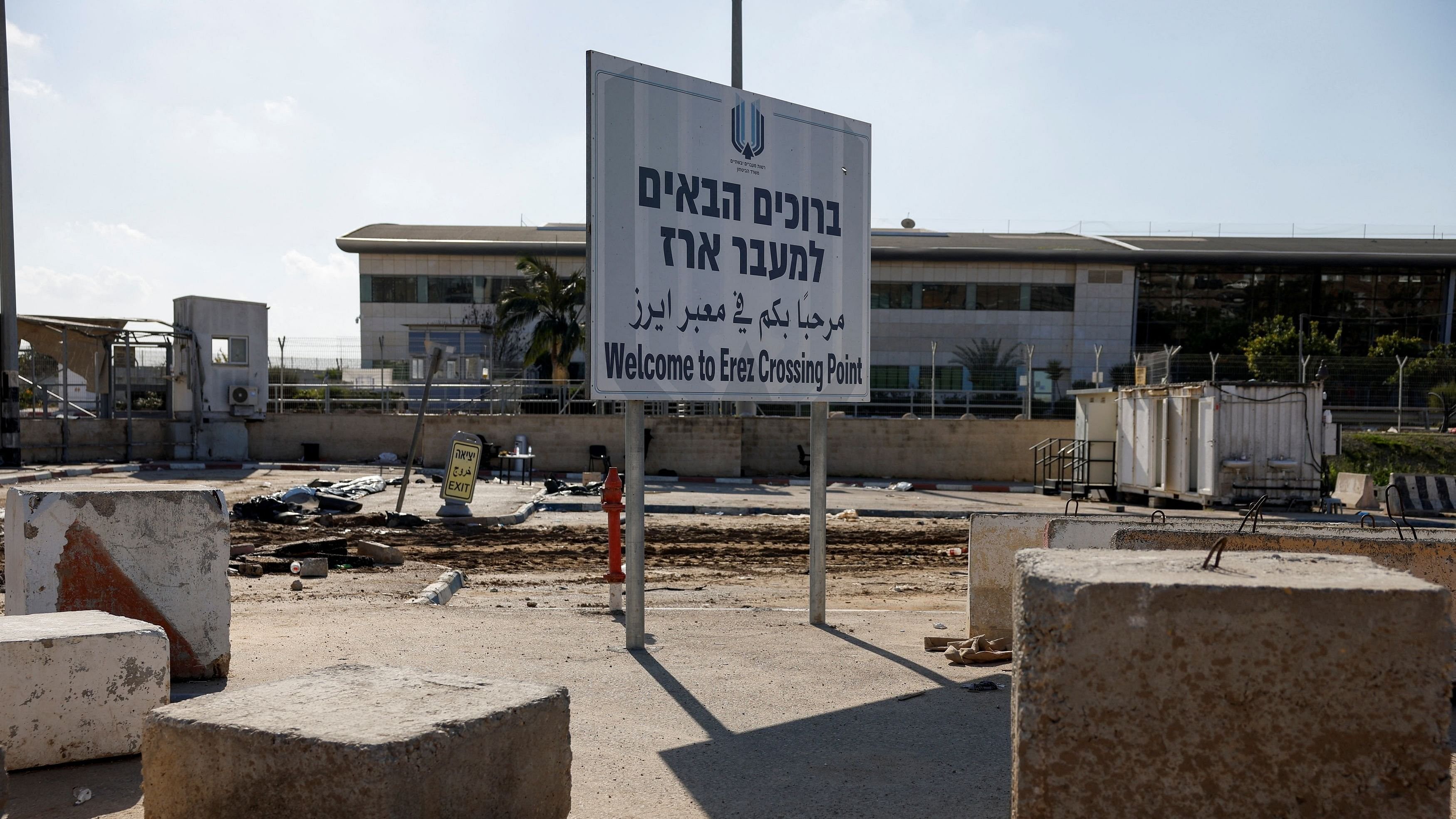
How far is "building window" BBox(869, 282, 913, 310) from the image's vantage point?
47844 millimetres

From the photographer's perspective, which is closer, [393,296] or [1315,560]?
[1315,560]

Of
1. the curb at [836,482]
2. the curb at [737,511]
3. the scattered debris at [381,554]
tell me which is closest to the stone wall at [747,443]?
the curb at [836,482]

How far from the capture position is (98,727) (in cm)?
440

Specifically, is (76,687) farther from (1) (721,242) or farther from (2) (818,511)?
(2) (818,511)

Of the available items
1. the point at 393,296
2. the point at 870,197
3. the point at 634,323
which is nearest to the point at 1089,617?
the point at 634,323

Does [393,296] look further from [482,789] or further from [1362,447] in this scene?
[482,789]

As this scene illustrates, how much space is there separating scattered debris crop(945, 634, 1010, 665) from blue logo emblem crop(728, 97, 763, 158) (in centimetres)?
342

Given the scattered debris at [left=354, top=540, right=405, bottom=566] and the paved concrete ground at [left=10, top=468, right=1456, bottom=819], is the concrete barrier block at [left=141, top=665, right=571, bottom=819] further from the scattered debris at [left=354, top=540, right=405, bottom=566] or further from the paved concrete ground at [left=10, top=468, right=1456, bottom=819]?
the scattered debris at [left=354, top=540, right=405, bottom=566]

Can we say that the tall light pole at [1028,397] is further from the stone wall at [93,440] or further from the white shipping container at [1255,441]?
the stone wall at [93,440]

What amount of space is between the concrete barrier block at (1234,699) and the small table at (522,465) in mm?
18947

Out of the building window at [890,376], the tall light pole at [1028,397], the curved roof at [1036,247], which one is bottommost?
the tall light pole at [1028,397]

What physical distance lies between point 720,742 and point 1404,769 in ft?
9.24

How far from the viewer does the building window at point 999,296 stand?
47.9 meters

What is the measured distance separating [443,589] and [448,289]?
135 ft
